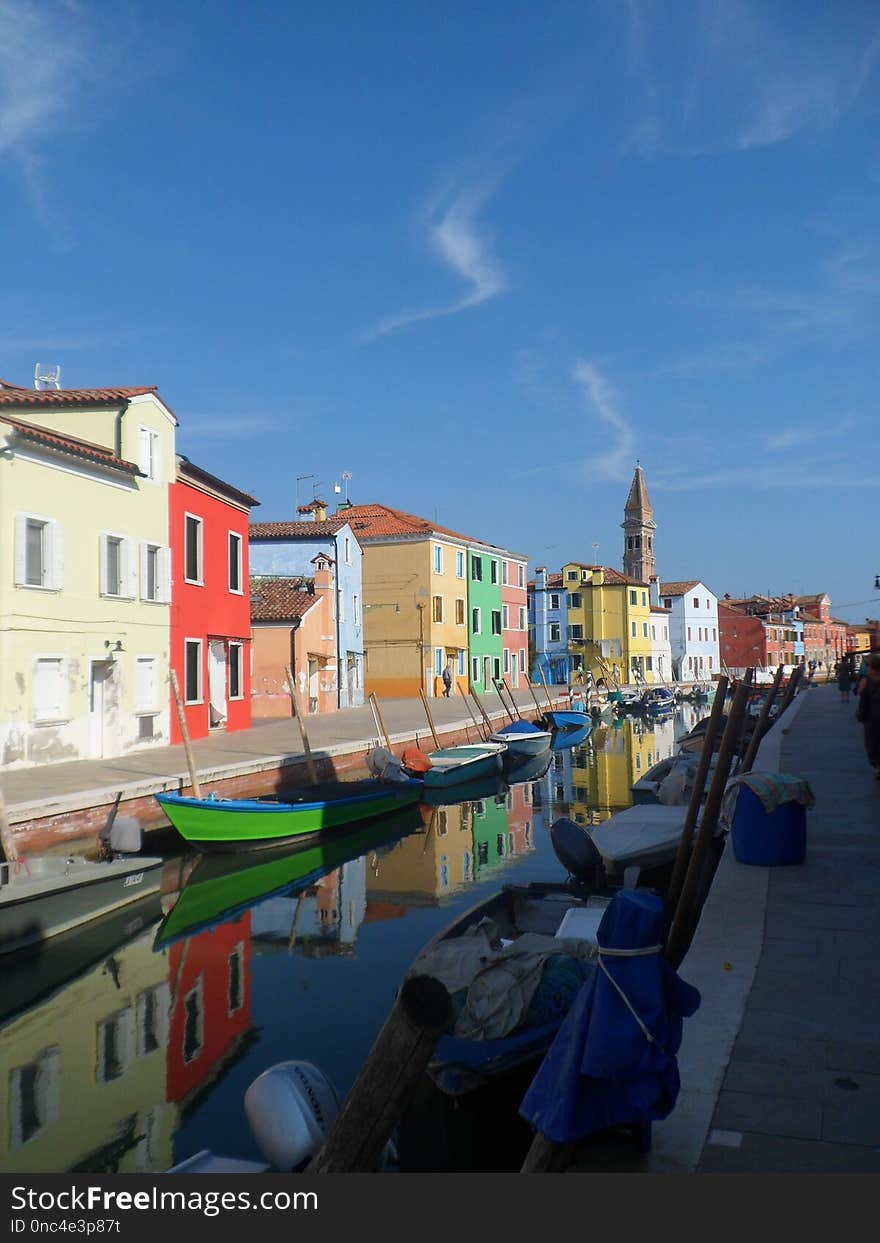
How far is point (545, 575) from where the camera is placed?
69.1 metres

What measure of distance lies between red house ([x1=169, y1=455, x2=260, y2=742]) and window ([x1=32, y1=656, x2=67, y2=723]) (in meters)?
4.04

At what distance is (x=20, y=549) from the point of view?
18.5 m

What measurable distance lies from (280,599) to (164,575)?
12.9 meters

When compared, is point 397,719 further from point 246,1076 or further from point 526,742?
point 246,1076

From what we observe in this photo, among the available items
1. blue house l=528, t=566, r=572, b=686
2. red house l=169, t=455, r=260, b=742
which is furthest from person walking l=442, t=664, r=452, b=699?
blue house l=528, t=566, r=572, b=686

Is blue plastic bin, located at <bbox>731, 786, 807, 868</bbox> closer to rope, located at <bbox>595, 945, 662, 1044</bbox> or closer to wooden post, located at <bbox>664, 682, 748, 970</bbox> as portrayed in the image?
wooden post, located at <bbox>664, 682, 748, 970</bbox>

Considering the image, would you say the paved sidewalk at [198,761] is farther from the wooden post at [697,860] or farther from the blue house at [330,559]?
the wooden post at [697,860]

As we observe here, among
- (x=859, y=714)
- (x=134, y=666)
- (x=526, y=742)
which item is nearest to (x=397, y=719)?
(x=526, y=742)

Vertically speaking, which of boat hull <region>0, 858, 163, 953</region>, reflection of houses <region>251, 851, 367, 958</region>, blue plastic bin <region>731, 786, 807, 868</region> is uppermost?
blue plastic bin <region>731, 786, 807, 868</region>

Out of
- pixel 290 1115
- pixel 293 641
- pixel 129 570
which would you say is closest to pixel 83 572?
pixel 129 570

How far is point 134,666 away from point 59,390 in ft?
23.3

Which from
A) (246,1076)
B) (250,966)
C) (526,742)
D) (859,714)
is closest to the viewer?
(246,1076)

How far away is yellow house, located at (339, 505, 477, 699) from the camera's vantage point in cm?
4588

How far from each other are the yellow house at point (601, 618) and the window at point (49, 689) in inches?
1986
